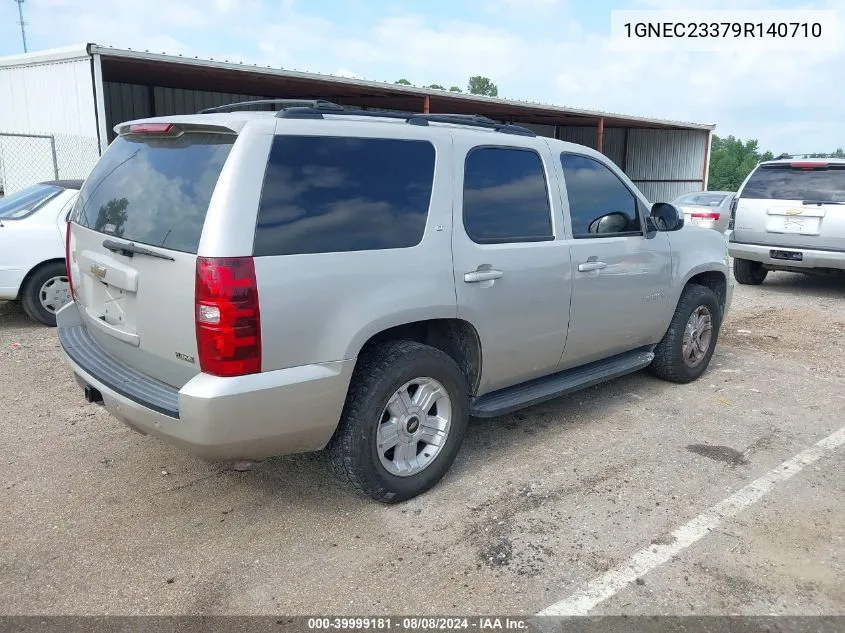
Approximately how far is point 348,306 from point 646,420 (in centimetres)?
267

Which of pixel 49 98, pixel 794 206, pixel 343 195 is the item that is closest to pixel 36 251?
pixel 343 195

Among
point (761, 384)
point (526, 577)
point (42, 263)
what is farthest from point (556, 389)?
point (42, 263)

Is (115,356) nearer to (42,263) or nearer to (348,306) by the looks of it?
(348,306)

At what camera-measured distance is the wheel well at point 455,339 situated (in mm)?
3658

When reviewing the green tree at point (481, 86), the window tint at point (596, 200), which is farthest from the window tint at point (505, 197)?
the green tree at point (481, 86)

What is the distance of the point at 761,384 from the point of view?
5.66m

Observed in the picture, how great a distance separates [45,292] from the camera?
6945 mm

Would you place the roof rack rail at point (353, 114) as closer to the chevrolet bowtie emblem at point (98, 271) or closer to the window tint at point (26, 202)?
the chevrolet bowtie emblem at point (98, 271)

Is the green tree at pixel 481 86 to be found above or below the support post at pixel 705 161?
above

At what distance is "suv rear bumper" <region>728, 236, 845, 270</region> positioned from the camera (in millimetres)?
8805

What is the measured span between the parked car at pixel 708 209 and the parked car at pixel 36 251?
31.2ft

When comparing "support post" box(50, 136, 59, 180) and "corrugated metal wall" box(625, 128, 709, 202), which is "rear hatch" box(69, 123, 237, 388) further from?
"corrugated metal wall" box(625, 128, 709, 202)

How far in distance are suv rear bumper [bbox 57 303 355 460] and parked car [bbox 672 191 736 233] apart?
1029 centimetres

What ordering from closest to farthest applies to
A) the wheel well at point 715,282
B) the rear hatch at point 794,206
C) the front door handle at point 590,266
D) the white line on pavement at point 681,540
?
the white line on pavement at point 681,540 < the front door handle at point 590,266 < the wheel well at point 715,282 < the rear hatch at point 794,206
